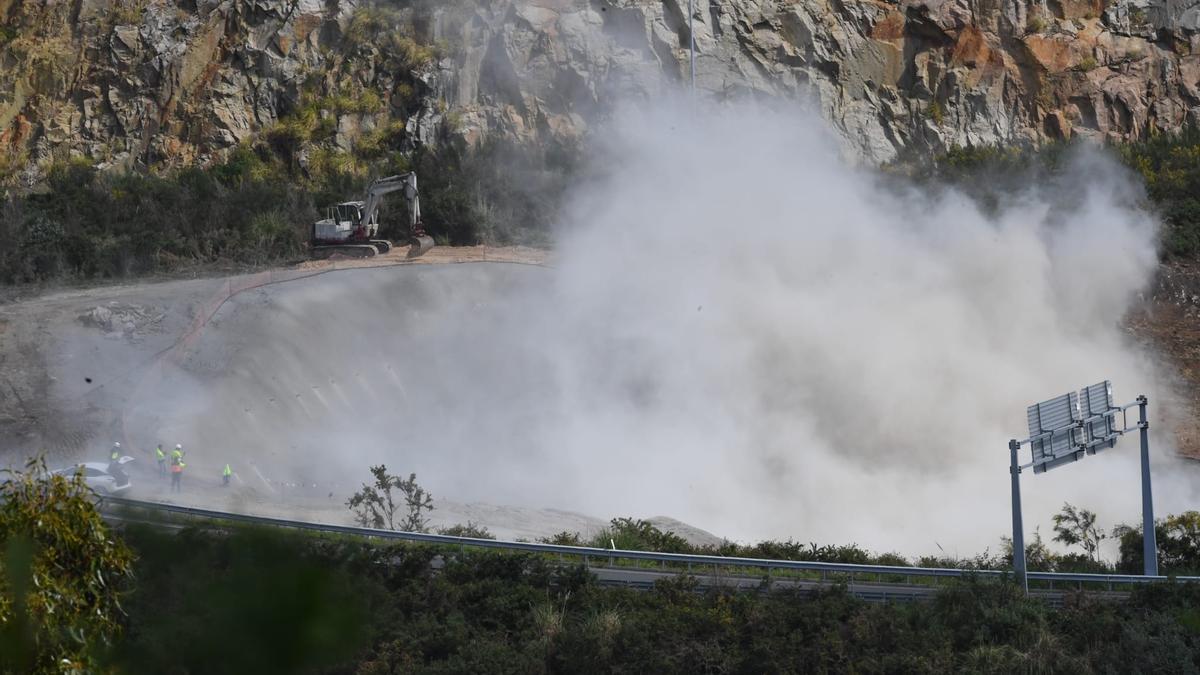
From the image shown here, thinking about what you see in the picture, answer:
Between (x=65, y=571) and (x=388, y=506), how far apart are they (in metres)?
17.0

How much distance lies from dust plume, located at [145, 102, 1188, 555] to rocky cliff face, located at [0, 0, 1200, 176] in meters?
3.65

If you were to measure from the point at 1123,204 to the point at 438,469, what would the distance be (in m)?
25.0

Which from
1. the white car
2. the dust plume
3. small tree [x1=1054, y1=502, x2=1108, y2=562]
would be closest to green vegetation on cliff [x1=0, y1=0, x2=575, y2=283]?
the dust plume

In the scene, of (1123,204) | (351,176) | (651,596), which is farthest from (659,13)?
(651,596)

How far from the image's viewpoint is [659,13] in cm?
5088

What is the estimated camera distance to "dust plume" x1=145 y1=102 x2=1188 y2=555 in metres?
33.2

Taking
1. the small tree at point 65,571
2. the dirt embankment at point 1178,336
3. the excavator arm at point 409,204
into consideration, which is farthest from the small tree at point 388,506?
the dirt embankment at point 1178,336

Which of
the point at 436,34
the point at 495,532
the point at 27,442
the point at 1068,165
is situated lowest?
the point at 495,532

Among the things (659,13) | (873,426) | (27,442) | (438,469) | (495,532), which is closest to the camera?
(495,532)

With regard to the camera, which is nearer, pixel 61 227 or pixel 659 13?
pixel 61 227

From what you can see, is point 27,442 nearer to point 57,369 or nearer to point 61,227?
point 57,369

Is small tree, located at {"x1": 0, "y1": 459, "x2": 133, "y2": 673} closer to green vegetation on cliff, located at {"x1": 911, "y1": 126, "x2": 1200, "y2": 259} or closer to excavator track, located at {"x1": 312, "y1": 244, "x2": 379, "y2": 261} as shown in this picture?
excavator track, located at {"x1": 312, "y1": 244, "x2": 379, "y2": 261}

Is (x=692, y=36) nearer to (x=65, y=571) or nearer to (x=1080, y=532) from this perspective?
(x=1080, y=532)

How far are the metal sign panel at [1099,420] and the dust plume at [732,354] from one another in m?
8.04
